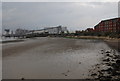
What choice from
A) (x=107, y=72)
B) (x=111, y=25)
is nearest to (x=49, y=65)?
(x=107, y=72)

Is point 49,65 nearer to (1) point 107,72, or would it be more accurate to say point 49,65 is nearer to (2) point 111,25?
(1) point 107,72

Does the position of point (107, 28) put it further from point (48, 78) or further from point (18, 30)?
point (18, 30)

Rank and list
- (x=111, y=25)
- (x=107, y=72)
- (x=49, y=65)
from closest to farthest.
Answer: (x=107, y=72), (x=49, y=65), (x=111, y=25)

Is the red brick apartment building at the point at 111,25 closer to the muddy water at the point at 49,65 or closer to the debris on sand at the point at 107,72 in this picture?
the muddy water at the point at 49,65

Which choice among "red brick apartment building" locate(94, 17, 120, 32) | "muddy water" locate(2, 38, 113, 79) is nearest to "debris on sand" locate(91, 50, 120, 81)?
"muddy water" locate(2, 38, 113, 79)

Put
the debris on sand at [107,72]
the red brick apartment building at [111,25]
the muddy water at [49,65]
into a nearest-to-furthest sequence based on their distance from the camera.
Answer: the debris on sand at [107,72] → the muddy water at [49,65] → the red brick apartment building at [111,25]

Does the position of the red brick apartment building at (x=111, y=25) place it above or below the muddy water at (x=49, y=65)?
above

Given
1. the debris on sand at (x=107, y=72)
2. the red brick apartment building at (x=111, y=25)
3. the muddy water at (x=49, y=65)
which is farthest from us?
the red brick apartment building at (x=111, y=25)

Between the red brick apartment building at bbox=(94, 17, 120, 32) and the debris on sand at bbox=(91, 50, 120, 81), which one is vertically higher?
the red brick apartment building at bbox=(94, 17, 120, 32)

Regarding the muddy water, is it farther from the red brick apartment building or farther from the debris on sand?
the red brick apartment building

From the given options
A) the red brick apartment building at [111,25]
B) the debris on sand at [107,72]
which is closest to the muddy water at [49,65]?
the debris on sand at [107,72]

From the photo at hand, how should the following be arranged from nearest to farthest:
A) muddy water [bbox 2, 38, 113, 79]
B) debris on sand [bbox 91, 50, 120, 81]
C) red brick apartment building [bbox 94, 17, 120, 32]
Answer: debris on sand [bbox 91, 50, 120, 81]
muddy water [bbox 2, 38, 113, 79]
red brick apartment building [bbox 94, 17, 120, 32]

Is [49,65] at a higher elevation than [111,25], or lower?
lower

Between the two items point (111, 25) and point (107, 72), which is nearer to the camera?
point (107, 72)
